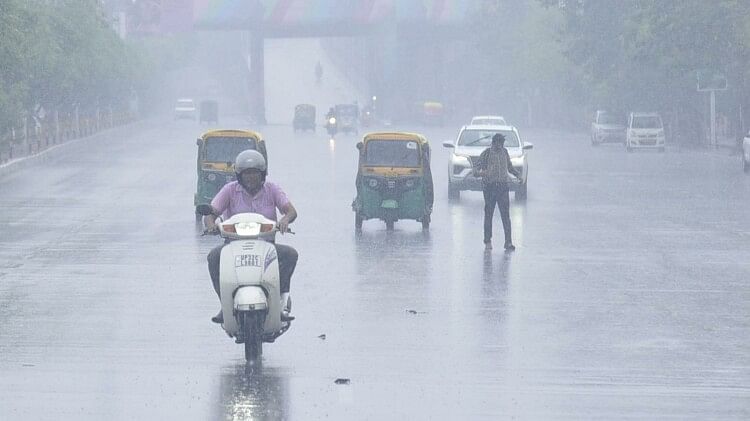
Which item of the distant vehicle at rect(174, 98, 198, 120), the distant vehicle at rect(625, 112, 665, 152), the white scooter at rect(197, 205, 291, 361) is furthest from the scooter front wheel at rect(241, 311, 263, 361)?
the distant vehicle at rect(174, 98, 198, 120)

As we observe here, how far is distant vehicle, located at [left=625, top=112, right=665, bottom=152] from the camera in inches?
2662

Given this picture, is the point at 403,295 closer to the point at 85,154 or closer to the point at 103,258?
the point at 103,258

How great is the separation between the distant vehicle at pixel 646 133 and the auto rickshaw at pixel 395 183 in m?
40.6

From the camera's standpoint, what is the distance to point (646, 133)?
222ft

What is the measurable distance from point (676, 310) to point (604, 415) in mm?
6053

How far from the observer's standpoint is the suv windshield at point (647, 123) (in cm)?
6806

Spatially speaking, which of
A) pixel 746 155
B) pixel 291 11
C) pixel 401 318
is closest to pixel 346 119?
pixel 291 11

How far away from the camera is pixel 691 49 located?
205 feet

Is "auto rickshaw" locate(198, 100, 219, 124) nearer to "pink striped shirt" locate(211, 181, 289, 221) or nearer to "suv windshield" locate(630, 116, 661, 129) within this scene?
"suv windshield" locate(630, 116, 661, 129)

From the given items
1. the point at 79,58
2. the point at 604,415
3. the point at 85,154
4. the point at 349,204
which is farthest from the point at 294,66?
the point at 604,415

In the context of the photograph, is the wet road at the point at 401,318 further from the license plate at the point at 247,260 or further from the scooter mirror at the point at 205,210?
the scooter mirror at the point at 205,210

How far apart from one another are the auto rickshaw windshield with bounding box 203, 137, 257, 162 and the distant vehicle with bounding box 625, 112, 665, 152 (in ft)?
130

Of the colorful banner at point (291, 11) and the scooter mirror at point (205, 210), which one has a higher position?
the colorful banner at point (291, 11)

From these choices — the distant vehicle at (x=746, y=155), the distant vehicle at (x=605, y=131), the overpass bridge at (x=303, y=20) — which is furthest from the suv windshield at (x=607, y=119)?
the overpass bridge at (x=303, y=20)
